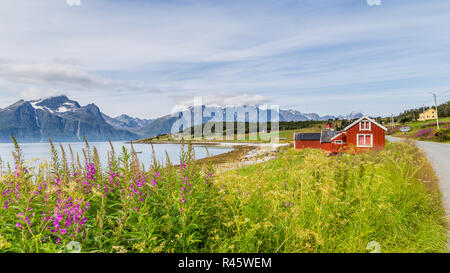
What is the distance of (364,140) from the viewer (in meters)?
33.9

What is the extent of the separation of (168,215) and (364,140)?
36315 millimetres

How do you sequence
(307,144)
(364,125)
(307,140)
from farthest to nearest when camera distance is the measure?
(307,140) → (307,144) → (364,125)

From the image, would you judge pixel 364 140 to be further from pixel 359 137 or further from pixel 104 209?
pixel 104 209

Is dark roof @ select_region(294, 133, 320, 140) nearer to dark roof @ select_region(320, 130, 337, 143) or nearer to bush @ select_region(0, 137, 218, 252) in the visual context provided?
dark roof @ select_region(320, 130, 337, 143)

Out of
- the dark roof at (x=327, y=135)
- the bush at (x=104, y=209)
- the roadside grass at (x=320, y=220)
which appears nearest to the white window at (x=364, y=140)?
the dark roof at (x=327, y=135)

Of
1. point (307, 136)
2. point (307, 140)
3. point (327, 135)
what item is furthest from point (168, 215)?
point (307, 136)

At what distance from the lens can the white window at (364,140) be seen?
33.5 meters

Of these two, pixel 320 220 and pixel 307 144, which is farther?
pixel 307 144

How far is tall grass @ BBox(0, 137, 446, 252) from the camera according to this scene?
336 cm

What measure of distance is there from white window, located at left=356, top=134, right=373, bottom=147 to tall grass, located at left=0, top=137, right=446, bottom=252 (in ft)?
100.0

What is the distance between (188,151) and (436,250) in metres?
5.51
